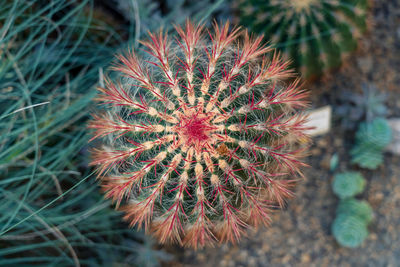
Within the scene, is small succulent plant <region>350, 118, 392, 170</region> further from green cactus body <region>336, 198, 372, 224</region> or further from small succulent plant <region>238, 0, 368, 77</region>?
small succulent plant <region>238, 0, 368, 77</region>

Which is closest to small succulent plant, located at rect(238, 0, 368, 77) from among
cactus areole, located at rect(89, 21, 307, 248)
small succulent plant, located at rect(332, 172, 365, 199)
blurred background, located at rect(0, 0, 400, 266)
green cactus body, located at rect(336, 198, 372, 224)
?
blurred background, located at rect(0, 0, 400, 266)

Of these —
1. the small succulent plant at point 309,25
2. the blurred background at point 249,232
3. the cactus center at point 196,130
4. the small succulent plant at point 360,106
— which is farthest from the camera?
the small succulent plant at point 360,106

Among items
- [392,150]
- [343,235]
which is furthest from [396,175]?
[343,235]

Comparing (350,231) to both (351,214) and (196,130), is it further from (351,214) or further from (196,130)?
(196,130)

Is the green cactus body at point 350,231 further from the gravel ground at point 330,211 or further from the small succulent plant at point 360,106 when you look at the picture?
the small succulent plant at point 360,106

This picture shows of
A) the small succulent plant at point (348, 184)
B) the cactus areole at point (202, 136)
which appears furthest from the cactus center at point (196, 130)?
the small succulent plant at point (348, 184)

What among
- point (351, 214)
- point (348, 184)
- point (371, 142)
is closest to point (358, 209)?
point (351, 214)
